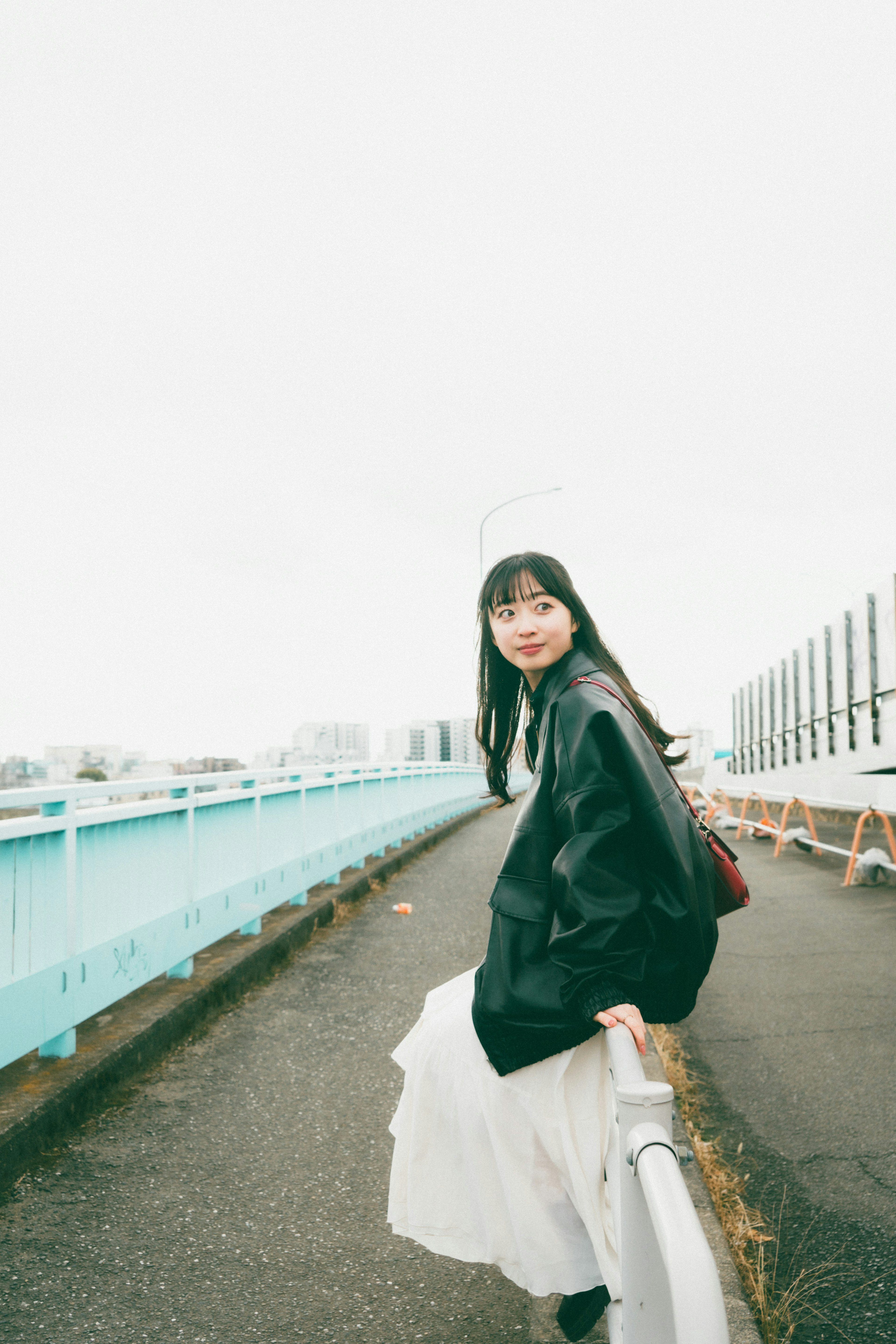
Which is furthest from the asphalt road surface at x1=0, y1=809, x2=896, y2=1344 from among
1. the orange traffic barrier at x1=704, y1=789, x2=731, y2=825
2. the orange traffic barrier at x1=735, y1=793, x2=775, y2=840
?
the orange traffic barrier at x1=735, y1=793, x2=775, y2=840

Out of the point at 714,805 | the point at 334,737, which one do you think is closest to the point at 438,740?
the point at 334,737

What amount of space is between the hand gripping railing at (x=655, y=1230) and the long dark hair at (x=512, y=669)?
0.71 meters

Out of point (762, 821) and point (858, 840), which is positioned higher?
point (858, 840)

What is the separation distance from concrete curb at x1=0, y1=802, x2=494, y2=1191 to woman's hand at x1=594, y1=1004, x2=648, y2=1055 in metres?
2.67

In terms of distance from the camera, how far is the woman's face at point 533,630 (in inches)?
83.0

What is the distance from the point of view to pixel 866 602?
1867cm

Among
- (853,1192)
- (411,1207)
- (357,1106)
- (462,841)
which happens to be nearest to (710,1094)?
(853,1192)

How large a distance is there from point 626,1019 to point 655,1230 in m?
0.43

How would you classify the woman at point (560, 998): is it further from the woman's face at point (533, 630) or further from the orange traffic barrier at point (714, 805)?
the orange traffic barrier at point (714, 805)

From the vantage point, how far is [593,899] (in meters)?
1.60

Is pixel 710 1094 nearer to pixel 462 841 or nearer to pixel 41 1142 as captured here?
pixel 41 1142

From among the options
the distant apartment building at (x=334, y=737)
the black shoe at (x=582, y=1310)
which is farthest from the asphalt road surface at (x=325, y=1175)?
the distant apartment building at (x=334, y=737)

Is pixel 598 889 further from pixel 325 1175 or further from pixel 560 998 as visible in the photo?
pixel 325 1175

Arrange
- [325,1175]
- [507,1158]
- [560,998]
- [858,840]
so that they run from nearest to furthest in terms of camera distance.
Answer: [560,998], [507,1158], [325,1175], [858,840]
